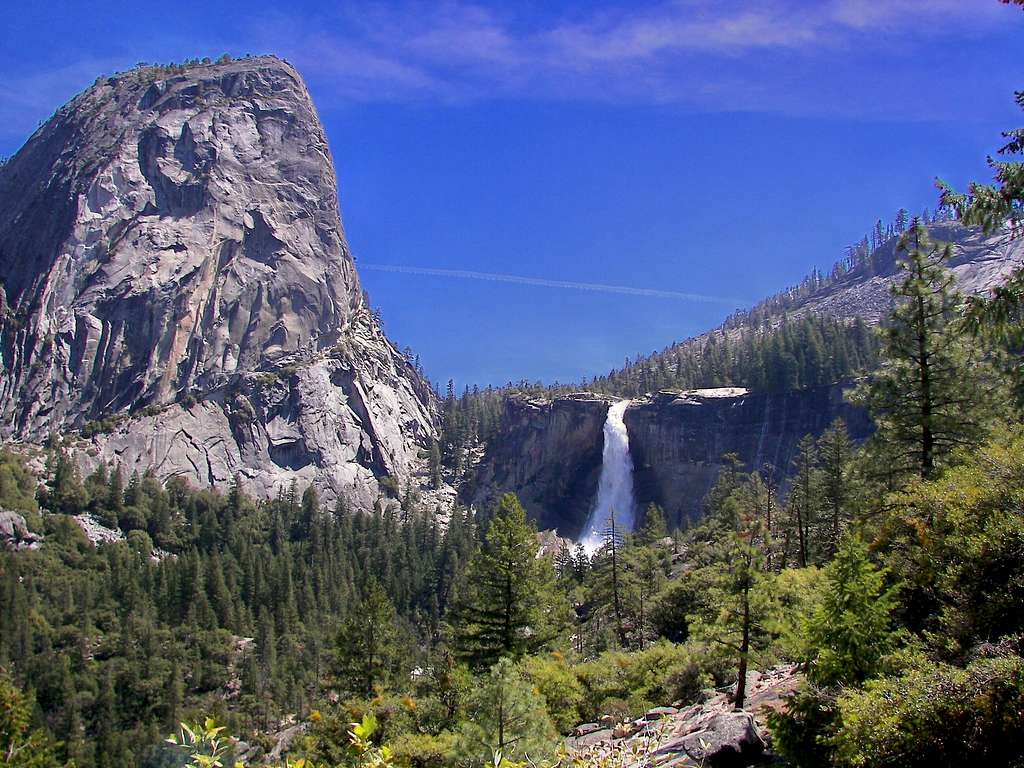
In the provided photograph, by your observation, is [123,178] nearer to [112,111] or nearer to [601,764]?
[112,111]

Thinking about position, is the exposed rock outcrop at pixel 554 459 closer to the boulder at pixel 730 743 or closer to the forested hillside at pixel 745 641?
the forested hillside at pixel 745 641

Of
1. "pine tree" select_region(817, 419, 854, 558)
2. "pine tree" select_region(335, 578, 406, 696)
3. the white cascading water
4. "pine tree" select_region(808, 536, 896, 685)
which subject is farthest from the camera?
the white cascading water

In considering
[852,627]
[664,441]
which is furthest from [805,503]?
[664,441]

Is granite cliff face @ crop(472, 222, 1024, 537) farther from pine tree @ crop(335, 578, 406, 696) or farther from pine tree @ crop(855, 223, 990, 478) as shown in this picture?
pine tree @ crop(855, 223, 990, 478)

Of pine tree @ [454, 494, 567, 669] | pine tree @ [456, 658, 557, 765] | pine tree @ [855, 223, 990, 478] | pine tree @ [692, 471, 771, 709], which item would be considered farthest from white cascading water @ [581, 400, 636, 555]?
pine tree @ [456, 658, 557, 765]

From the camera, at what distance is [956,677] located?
7191mm

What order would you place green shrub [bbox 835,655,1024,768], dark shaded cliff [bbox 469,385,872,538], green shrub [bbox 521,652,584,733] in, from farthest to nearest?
dark shaded cliff [bbox 469,385,872,538], green shrub [bbox 521,652,584,733], green shrub [bbox 835,655,1024,768]

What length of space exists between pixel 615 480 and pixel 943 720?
108m

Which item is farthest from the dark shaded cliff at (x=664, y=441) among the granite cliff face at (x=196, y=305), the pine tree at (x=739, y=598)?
the pine tree at (x=739, y=598)

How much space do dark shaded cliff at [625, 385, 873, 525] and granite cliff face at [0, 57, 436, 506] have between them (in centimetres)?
5704

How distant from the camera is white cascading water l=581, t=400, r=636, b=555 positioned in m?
109

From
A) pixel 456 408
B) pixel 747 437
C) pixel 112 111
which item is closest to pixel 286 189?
pixel 112 111

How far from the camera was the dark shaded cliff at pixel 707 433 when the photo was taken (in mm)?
97688

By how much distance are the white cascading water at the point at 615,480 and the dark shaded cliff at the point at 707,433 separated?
153 centimetres
